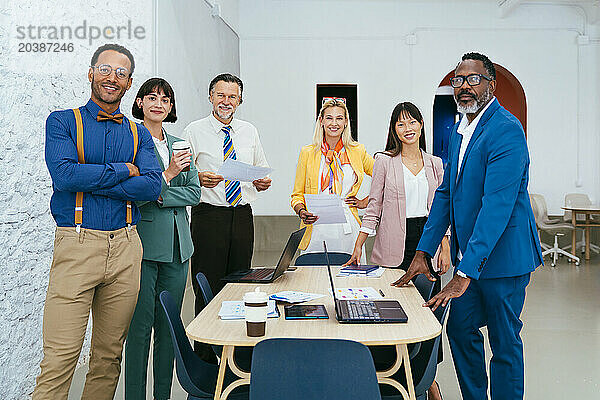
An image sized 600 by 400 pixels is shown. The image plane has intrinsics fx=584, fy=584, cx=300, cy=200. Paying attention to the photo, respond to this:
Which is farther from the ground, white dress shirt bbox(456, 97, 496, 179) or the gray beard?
the gray beard

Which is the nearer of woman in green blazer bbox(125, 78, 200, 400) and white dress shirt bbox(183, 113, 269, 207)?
woman in green blazer bbox(125, 78, 200, 400)

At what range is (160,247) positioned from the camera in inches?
130

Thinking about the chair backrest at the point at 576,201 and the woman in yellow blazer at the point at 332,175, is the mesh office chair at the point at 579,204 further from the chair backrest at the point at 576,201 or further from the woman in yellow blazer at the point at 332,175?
the woman in yellow blazer at the point at 332,175

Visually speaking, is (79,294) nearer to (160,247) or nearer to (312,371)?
(160,247)

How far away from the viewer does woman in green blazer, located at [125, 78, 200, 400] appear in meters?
3.30

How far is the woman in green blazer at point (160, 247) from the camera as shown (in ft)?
10.8

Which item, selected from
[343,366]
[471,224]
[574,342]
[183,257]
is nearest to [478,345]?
[471,224]

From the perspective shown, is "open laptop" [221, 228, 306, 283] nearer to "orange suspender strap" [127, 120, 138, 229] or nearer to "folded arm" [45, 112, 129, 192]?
"orange suspender strap" [127, 120, 138, 229]

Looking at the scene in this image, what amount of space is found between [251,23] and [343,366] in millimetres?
9209

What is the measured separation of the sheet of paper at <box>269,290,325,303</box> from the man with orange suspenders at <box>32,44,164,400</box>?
0.73m

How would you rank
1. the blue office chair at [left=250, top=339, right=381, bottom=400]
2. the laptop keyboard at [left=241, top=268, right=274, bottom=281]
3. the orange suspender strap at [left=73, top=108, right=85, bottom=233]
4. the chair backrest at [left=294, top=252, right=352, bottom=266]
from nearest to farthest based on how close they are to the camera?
1. the blue office chair at [left=250, top=339, right=381, bottom=400]
2. the orange suspender strap at [left=73, top=108, right=85, bottom=233]
3. the laptop keyboard at [left=241, top=268, right=274, bottom=281]
4. the chair backrest at [left=294, top=252, right=352, bottom=266]

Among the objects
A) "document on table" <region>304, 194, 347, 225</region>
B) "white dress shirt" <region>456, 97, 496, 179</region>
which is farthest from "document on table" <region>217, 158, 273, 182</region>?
"white dress shirt" <region>456, 97, 496, 179</region>

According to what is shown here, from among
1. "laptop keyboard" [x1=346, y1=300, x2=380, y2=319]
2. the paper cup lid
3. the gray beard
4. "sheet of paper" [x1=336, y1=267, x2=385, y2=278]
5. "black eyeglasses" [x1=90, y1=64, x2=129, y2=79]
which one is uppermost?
"black eyeglasses" [x1=90, y1=64, x2=129, y2=79]

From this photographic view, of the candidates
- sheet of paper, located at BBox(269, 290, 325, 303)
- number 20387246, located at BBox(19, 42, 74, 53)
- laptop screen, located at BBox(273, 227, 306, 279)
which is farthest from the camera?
number 20387246, located at BBox(19, 42, 74, 53)
